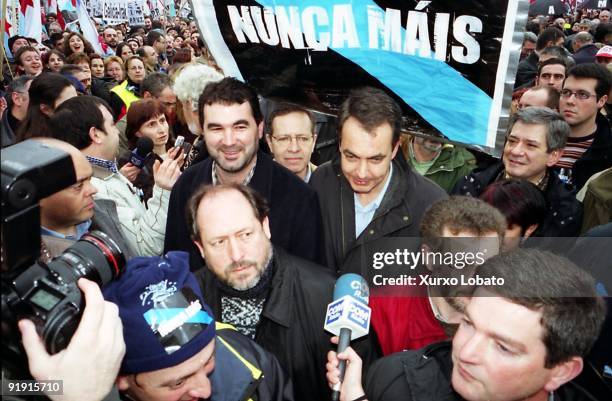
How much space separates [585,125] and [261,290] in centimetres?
308

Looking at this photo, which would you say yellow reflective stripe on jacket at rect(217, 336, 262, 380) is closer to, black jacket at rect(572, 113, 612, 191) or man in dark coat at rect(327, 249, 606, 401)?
man in dark coat at rect(327, 249, 606, 401)

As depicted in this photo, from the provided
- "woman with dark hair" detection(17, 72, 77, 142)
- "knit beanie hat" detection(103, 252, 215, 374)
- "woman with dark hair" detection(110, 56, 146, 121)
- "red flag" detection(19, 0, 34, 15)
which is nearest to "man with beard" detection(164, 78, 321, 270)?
"knit beanie hat" detection(103, 252, 215, 374)

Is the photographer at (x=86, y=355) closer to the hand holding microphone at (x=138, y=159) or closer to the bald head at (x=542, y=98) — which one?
the hand holding microphone at (x=138, y=159)

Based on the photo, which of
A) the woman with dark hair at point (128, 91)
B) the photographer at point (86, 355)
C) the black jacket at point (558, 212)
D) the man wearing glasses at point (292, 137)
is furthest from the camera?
the woman with dark hair at point (128, 91)

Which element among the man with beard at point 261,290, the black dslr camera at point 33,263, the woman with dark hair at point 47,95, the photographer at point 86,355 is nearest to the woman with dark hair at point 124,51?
the woman with dark hair at point 47,95

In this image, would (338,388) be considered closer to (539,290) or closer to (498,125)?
(539,290)

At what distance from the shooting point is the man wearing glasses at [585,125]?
389 cm

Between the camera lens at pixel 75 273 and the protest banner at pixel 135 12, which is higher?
the camera lens at pixel 75 273

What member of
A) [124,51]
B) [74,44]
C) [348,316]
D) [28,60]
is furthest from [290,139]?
[124,51]

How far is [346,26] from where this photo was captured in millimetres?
2551

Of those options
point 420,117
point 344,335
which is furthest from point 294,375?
point 420,117

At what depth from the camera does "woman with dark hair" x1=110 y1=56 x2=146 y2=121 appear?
638cm

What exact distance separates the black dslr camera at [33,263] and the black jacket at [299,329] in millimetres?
823

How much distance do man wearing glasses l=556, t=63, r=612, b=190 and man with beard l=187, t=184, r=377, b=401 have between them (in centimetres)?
245
